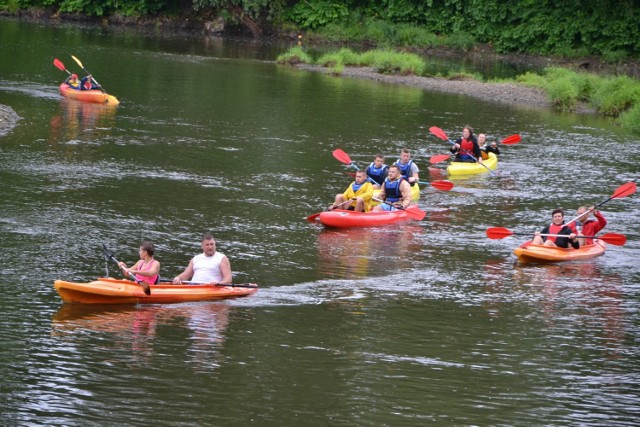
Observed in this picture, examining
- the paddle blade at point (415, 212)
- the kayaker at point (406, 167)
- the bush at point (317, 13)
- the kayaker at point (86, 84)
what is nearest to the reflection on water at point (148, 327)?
the paddle blade at point (415, 212)

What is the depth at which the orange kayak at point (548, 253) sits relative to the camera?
16547 millimetres

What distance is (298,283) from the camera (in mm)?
14711

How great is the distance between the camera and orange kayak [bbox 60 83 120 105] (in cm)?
3041

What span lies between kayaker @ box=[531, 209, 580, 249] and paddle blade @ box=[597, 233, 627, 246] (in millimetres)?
469

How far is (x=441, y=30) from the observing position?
55.6 meters

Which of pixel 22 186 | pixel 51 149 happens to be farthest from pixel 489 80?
pixel 22 186

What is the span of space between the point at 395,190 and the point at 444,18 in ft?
125

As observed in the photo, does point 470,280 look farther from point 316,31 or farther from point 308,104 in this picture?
point 316,31

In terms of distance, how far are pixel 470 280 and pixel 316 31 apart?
4327 centimetres

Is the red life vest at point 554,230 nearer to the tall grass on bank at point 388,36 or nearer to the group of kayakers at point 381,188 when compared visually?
the group of kayakers at point 381,188

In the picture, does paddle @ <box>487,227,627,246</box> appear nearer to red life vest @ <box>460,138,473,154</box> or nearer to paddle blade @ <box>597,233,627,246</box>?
paddle blade @ <box>597,233,627,246</box>

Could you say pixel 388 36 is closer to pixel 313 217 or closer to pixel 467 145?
pixel 467 145

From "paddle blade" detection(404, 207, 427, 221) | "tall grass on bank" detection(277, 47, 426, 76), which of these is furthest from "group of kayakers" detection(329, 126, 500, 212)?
"tall grass on bank" detection(277, 47, 426, 76)

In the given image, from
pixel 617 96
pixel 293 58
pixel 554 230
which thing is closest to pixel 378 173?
pixel 554 230
